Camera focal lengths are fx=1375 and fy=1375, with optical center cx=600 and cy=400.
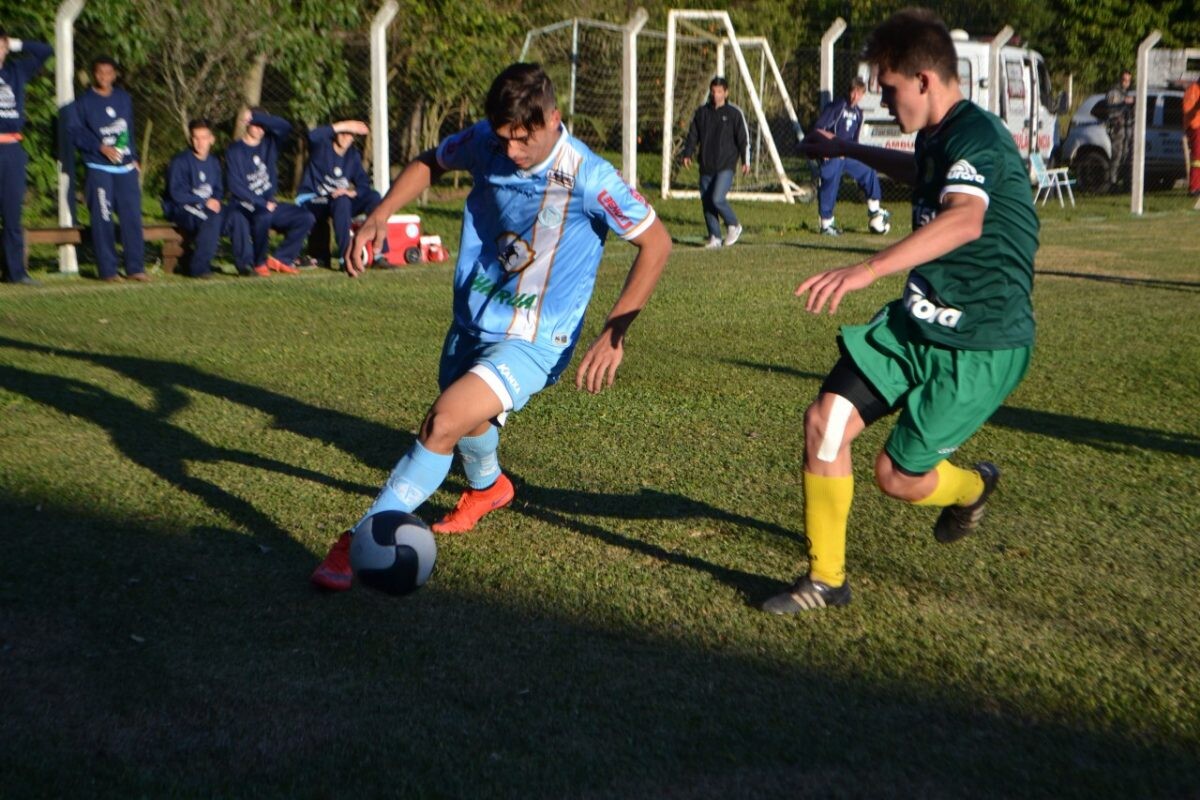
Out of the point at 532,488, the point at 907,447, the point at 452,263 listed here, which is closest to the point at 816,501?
the point at 907,447

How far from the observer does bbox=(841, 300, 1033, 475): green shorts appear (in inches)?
176

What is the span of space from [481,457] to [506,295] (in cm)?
76

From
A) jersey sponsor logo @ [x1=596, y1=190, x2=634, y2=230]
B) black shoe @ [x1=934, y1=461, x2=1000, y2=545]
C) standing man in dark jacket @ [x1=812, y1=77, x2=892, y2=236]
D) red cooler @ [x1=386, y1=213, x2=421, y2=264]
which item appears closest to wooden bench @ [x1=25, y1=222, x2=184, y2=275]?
red cooler @ [x1=386, y1=213, x2=421, y2=264]

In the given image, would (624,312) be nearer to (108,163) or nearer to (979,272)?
(979,272)

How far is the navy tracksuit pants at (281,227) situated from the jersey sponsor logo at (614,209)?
9.94 meters

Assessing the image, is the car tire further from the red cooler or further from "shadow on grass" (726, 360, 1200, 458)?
"shadow on grass" (726, 360, 1200, 458)

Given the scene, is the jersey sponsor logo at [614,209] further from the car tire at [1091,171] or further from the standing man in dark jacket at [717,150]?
the car tire at [1091,171]

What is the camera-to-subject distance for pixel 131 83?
16.7m

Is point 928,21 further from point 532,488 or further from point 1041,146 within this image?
point 1041,146

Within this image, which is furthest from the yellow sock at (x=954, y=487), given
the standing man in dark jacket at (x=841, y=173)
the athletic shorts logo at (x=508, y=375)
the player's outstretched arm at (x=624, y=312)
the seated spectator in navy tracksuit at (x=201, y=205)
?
the standing man in dark jacket at (x=841, y=173)

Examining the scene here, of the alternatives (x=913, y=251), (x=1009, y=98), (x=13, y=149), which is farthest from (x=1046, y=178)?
(x=913, y=251)

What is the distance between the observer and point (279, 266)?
14438 mm

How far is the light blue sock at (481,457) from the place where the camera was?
5.47m

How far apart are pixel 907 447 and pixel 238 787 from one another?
2.40m
